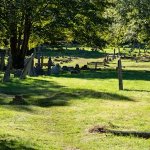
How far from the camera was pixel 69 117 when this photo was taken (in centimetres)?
1792

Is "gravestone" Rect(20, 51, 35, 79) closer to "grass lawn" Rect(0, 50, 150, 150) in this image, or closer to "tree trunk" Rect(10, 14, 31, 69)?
"grass lawn" Rect(0, 50, 150, 150)

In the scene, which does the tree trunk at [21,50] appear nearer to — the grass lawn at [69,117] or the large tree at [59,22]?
A: the large tree at [59,22]

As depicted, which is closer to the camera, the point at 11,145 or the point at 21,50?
the point at 11,145

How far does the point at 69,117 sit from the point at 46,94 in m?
6.61

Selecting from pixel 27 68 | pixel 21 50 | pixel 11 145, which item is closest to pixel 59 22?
pixel 21 50

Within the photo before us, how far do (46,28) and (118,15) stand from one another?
2750cm

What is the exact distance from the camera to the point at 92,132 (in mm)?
14992

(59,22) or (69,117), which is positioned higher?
(59,22)

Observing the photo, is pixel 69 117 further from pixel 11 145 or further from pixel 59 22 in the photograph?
pixel 59 22

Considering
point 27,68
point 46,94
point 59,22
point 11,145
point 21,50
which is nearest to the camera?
point 11,145

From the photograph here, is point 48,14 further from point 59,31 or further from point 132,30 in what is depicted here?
point 132,30

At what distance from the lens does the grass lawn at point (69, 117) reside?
13477mm

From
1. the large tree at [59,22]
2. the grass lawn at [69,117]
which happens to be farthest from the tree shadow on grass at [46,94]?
the large tree at [59,22]

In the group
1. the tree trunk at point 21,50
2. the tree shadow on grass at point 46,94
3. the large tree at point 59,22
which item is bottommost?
the tree shadow on grass at point 46,94
